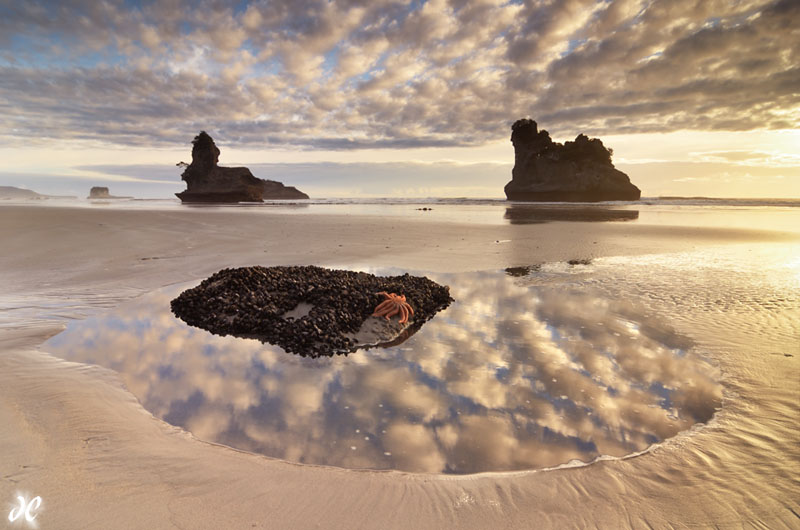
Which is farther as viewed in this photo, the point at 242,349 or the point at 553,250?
the point at 553,250

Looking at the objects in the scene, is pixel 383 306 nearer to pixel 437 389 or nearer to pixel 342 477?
pixel 437 389

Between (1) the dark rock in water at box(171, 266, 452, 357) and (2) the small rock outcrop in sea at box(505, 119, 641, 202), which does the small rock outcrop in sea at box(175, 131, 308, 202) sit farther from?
(1) the dark rock in water at box(171, 266, 452, 357)

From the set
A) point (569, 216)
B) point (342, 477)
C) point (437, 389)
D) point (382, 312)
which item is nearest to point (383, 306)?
point (382, 312)

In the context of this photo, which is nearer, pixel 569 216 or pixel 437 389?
pixel 437 389

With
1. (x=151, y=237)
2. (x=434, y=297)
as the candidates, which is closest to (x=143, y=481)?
(x=434, y=297)

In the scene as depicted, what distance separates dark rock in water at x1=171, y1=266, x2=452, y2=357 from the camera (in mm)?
5555

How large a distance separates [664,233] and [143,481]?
22472 millimetres

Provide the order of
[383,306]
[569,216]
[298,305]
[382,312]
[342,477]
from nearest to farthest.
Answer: [342,477]
[382,312]
[383,306]
[298,305]
[569,216]

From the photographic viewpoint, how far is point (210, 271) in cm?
992

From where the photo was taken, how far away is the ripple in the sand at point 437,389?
3.15 metres

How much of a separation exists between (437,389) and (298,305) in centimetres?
334

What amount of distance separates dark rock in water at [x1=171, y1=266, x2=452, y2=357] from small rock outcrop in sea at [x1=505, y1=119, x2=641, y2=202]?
93429mm

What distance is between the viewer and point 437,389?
410cm

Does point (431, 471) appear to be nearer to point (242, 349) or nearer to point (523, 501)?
point (523, 501)
